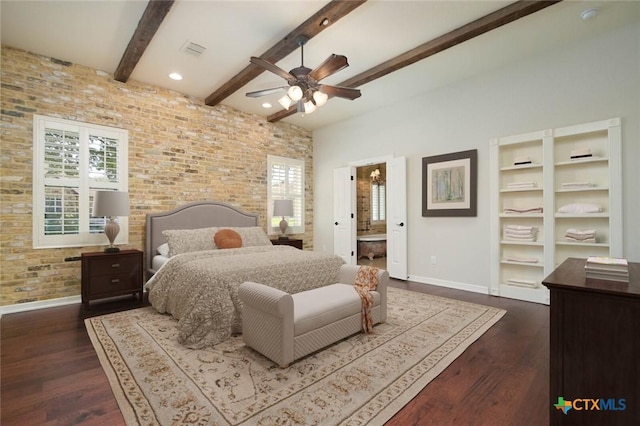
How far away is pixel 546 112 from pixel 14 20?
610cm

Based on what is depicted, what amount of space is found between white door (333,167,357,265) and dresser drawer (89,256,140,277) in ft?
12.2

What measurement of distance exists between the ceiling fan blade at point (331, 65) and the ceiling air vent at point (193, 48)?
1481mm

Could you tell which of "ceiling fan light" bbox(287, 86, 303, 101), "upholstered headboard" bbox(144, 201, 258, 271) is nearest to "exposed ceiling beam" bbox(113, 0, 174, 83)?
"ceiling fan light" bbox(287, 86, 303, 101)

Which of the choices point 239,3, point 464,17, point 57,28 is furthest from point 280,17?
point 57,28

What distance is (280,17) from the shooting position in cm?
298

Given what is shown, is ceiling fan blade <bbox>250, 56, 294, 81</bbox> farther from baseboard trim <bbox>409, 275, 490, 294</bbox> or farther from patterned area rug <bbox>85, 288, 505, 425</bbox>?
baseboard trim <bbox>409, 275, 490, 294</bbox>

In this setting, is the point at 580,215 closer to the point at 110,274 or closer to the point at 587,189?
the point at 587,189

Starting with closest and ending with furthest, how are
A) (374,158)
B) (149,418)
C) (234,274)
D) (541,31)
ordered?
(149,418) → (234,274) → (541,31) → (374,158)

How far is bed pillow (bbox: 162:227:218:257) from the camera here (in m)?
3.96

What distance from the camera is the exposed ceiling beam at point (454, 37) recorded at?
9.07 feet

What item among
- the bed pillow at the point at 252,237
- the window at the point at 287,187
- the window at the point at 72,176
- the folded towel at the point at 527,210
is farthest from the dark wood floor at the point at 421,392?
the window at the point at 287,187

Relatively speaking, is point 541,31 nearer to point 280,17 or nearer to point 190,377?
point 280,17

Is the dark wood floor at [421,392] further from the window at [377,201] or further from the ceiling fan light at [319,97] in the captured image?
the window at [377,201]

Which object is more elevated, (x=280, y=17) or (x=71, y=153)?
(x=280, y=17)
